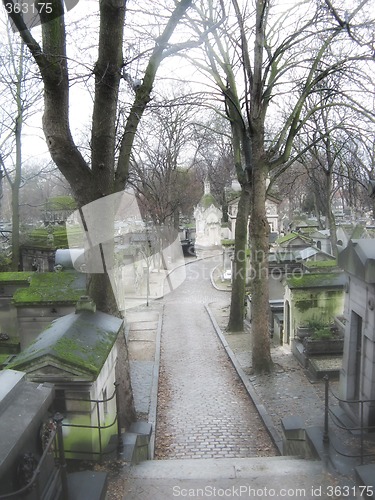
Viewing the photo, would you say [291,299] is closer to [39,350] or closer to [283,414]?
[283,414]

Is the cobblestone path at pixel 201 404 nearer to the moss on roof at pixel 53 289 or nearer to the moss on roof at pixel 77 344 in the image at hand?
the moss on roof at pixel 77 344

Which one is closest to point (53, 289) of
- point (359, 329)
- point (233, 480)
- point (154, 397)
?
point (154, 397)

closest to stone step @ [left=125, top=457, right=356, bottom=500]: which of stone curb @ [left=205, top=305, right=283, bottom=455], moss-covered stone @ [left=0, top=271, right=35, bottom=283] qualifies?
stone curb @ [left=205, top=305, right=283, bottom=455]

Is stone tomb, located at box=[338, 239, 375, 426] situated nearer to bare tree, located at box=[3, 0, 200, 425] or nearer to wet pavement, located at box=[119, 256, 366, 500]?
wet pavement, located at box=[119, 256, 366, 500]

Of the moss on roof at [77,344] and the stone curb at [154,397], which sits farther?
the stone curb at [154,397]

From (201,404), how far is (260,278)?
11.5 feet

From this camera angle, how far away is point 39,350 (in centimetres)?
549

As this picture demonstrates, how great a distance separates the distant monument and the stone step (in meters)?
36.2

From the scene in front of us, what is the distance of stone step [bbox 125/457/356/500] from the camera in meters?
5.05

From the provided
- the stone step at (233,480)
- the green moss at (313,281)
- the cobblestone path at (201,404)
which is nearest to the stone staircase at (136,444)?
the stone step at (233,480)

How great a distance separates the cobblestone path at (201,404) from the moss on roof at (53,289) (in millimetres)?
3340

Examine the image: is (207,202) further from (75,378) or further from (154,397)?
(75,378)

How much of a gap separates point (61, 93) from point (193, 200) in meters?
Result: 47.8

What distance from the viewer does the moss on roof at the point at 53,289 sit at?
38.2 feet
